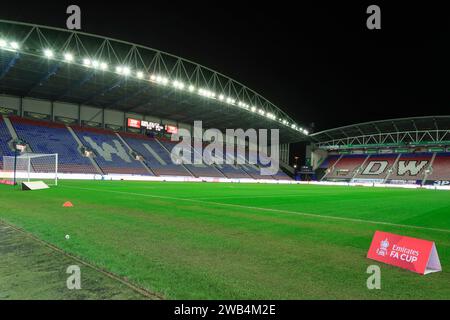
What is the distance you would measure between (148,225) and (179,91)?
125 feet

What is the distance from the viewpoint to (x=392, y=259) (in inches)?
207

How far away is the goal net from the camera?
2970 cm

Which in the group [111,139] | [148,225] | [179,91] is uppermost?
[179,91]

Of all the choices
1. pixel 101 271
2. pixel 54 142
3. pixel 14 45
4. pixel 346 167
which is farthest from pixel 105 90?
pixel 346 167

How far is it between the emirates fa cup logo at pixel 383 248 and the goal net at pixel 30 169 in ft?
91.9

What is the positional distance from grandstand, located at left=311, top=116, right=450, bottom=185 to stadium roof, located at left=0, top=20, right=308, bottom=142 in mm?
15328

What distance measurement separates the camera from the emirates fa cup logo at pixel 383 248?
5418 millimetres

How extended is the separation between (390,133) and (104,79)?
54.0 metres

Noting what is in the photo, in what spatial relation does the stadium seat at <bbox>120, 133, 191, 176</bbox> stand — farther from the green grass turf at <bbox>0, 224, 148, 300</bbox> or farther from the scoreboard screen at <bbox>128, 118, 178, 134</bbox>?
the green grass turf at <bbox>0, 224, 148, 300</bbox>

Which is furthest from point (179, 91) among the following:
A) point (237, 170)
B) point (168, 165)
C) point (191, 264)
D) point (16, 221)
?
point (191, 264)

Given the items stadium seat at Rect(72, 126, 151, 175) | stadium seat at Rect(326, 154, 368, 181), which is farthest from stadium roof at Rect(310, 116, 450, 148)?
stadium seat at Rect(72, 126, 151, 175)
